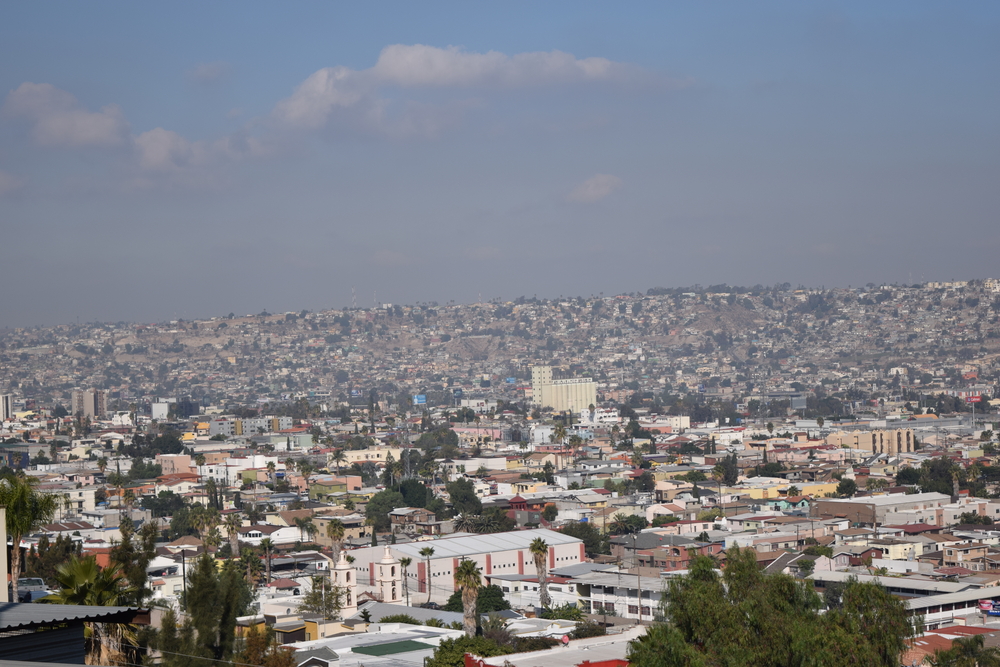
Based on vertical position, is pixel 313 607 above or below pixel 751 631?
below

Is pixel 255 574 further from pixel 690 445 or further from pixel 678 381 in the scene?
pixel 678 381

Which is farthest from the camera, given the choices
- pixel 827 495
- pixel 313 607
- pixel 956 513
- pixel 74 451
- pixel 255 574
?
pixel 74 451

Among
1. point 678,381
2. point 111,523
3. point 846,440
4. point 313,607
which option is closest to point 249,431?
point 846,440

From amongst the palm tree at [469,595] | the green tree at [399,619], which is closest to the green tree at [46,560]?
the green tree at [399,619]

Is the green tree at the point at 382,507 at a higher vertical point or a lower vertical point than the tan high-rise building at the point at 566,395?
lower

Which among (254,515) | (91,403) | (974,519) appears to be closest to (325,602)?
(254,515)

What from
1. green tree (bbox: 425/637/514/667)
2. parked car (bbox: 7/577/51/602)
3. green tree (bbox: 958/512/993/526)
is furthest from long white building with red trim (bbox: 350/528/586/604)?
green tree (bbox: 958/512/993/526)

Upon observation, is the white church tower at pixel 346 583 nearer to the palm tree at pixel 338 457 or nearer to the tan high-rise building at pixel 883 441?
the palm tree at pixel 338 457
